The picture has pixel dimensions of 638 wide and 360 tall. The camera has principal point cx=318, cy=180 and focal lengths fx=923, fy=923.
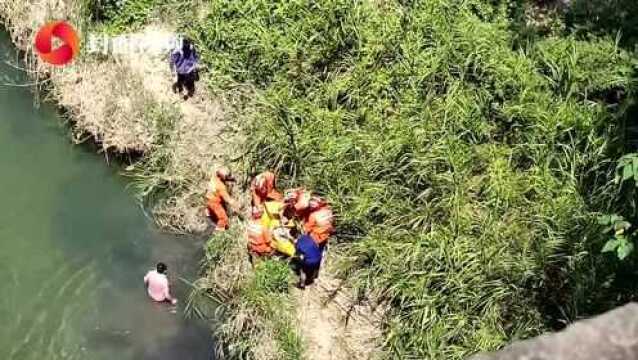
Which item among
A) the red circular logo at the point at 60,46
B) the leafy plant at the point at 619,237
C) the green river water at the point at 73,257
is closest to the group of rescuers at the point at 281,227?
the green river water at the point at 73,257

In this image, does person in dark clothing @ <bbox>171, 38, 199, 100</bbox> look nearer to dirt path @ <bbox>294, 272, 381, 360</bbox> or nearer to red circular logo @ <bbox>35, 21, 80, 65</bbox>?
red circular logo @ <bbox>35, 21, 80, 65</bbox>

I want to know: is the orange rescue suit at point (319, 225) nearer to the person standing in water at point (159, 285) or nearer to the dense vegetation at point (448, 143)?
the dense vegetation at point (448, 143)

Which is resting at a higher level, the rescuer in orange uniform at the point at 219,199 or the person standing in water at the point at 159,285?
the rescuer in orange uniform at the point at 219,199

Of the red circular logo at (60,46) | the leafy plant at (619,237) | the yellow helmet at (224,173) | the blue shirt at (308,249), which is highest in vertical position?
the leafy plant at (619,237)

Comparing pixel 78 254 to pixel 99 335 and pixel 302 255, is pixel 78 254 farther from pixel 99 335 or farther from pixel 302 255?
pixel 302 255

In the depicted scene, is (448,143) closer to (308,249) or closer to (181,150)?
(308,249)

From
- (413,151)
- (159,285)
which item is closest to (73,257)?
(159,285)
